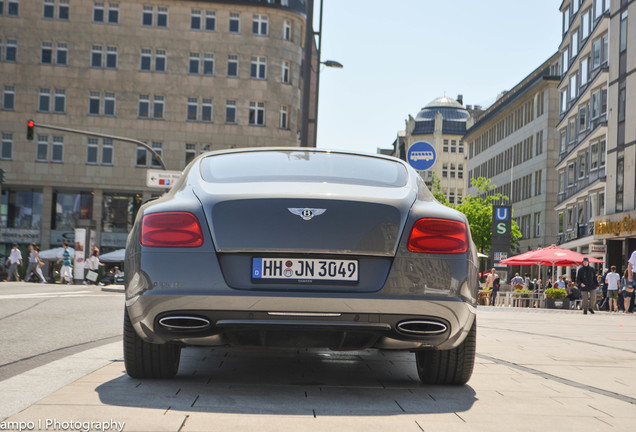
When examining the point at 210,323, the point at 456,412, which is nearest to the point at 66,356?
the point at 210,323

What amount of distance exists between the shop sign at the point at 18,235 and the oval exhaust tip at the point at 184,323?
5025 centimetres

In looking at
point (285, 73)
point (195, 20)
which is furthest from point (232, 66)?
point (195, 20)

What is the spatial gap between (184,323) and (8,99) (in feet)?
170

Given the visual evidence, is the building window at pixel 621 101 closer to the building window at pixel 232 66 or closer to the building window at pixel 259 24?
the building window at pixel 259 24

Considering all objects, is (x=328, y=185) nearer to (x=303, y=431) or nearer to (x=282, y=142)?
(x=303, y=431)

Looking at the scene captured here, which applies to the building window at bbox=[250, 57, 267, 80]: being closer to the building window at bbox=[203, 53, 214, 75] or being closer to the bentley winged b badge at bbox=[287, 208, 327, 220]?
the building window at bbox=[203, 53, 214, 75]

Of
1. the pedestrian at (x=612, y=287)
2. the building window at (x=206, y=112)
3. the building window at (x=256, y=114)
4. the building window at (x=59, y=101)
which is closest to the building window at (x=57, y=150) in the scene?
the building window at (x=59, y=101)

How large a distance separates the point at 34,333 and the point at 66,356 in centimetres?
254

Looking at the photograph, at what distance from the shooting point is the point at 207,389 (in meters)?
5.42

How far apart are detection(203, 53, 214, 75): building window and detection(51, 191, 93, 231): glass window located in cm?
990

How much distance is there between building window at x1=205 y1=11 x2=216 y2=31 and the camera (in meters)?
55.0

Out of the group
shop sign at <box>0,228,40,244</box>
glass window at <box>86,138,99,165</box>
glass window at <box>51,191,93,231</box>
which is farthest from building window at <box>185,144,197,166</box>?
shop sign at <box>0,228,40,244</box>

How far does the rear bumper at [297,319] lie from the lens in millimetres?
5059

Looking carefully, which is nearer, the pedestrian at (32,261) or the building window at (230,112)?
the pedestrian at (32,261)
